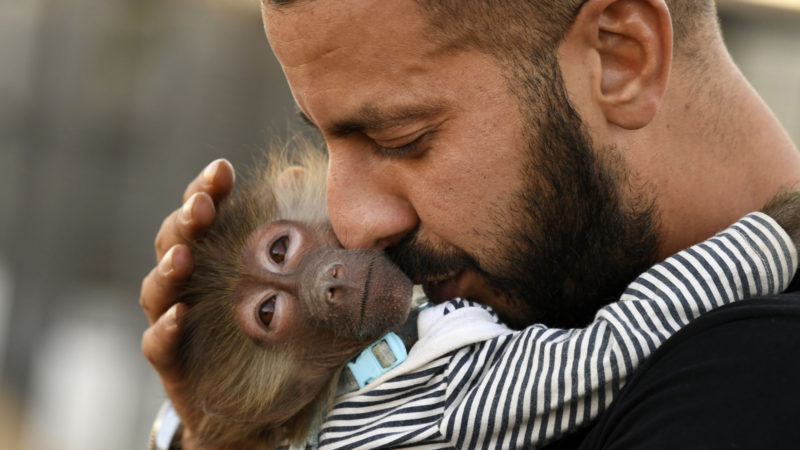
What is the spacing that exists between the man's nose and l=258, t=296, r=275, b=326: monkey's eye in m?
0.34

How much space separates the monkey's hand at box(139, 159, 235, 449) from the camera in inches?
87.5

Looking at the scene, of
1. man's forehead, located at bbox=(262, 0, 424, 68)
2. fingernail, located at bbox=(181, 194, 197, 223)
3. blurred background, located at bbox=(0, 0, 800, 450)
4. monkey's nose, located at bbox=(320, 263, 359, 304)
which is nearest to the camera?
man's forehead, located at bbox=(262, 0, 424, 68)

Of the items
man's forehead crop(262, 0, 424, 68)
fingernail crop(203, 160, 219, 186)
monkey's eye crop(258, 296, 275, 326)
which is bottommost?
monkey's eye crop(258, 296, 275, 326)

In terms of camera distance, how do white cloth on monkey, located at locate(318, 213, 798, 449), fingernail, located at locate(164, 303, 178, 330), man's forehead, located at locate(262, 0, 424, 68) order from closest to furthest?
white cloth on monkey, located at locate(318, 213, 798, 449)
man's forehead, located at locate(262, 0, 424, 68)
fingernail, located at locate(164, 303, 178, 330)

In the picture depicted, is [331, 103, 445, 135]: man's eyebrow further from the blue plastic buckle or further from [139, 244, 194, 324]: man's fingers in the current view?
[139, 244, 194, 324]: man's fingers

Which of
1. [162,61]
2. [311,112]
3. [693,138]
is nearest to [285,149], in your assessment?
[311,112]

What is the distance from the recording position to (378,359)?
1.95 meters

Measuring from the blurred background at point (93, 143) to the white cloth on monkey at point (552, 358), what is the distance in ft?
17.0

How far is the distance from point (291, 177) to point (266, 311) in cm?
54

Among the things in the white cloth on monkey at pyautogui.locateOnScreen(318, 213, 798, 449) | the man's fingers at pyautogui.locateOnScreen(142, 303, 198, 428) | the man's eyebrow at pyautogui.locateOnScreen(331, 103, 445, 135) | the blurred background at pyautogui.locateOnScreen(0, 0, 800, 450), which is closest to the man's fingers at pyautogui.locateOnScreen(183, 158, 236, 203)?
the man's fingers at pyautogui.locateOnScreen(142, 303, 198, 428)

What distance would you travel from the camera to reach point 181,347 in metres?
2.30

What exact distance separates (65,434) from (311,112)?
19.3 feet

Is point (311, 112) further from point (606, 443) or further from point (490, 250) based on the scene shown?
point (606, 443)

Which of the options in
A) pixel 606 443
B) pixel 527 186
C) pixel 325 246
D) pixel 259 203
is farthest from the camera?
pixel 259 203
